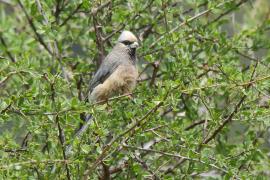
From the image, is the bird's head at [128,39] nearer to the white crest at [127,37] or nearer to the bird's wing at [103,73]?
the white crest at [127,37]

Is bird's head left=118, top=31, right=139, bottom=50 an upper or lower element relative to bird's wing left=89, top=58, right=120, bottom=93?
upper

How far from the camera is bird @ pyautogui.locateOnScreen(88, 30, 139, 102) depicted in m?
4.81

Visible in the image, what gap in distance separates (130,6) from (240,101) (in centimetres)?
152

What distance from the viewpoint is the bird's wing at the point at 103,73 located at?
4.80 metres

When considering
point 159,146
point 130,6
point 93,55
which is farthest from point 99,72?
point 159,146

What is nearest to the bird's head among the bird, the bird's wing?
the bird

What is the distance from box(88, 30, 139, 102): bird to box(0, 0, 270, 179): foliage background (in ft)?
0.33

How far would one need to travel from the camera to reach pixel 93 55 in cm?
488

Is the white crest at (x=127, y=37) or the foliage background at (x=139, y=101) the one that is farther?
the white crest at (x=127, y=37)

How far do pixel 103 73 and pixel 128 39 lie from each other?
313 millimetres

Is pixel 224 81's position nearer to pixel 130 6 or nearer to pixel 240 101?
pixel 240 101

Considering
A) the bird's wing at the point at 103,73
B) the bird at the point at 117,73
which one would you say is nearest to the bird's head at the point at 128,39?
the bird at the point at 117,73

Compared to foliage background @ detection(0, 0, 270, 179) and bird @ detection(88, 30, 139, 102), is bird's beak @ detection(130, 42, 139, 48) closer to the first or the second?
bird @ detection(88, 30, 139, 102)

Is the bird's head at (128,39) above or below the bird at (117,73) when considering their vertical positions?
above
